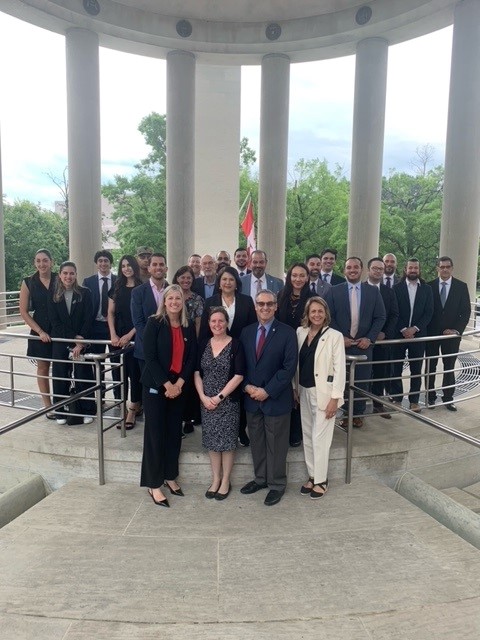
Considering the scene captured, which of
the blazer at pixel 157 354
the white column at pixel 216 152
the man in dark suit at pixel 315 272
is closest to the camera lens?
the blazer at pixel 157 354

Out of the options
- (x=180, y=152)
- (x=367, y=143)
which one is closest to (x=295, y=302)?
(x=367, y=143)

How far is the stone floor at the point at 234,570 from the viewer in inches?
118

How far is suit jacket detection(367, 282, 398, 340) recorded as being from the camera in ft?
20.6

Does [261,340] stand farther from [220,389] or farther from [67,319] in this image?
[67,319]

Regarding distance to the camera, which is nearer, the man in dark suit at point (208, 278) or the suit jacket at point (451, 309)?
the man in dark suit at point (208, 278)

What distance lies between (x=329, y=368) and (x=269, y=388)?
2.01 ft

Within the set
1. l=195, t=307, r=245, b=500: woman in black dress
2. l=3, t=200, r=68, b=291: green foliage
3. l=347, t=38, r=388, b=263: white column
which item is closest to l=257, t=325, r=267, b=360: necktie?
l=195, t=307, r=245, b=500: woman in black dress

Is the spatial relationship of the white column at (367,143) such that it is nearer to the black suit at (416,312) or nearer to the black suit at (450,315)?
the black suit at (450,315)

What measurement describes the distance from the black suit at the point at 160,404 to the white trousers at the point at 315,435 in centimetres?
117

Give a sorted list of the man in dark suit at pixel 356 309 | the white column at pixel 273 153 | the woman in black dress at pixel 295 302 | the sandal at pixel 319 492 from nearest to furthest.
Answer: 1. the sandal at pixel 319 492
2. the woman in black dress at pixel 295 302
3. the man in dark suit at pixel 356 309
4. the white column at pixel 273 153

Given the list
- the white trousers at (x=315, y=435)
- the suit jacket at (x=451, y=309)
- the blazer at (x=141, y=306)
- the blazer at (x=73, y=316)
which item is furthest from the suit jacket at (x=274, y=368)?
the suit jacket at (x=451, y=309)

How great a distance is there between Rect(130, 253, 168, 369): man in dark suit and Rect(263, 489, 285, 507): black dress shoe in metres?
1.97

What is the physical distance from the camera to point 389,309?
6312 millimetres

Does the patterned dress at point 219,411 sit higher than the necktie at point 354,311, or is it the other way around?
the necktie at point 354,311
